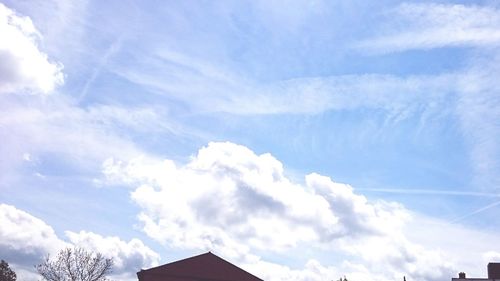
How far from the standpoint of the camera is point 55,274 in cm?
5372

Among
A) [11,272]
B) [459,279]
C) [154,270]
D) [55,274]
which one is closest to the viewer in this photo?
[154,270]

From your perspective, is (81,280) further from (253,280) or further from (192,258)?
(253,280)

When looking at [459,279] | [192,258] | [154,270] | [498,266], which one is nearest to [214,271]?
[192,258]

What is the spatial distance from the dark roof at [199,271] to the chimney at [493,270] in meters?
24.3

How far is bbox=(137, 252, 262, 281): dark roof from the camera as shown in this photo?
4209cm

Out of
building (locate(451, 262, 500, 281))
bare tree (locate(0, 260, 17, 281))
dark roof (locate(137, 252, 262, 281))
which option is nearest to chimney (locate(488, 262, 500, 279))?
building (locate(451, 262, 500, 281))

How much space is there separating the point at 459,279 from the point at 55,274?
4212 centimetres

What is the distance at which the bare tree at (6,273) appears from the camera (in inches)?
2409

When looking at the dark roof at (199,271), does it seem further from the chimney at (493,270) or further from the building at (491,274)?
the chimney at (493,270)

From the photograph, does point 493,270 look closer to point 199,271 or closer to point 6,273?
point 199,271

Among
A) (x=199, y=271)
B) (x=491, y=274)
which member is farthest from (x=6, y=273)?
(x=491, y=274)

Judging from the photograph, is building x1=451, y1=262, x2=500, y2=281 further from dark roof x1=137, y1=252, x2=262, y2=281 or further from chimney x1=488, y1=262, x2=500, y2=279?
dark roof x1=137, y1=252, x2=262, y2=281

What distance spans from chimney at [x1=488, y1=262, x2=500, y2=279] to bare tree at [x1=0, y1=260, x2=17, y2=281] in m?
55.3

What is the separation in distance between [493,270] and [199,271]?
1188 inches
